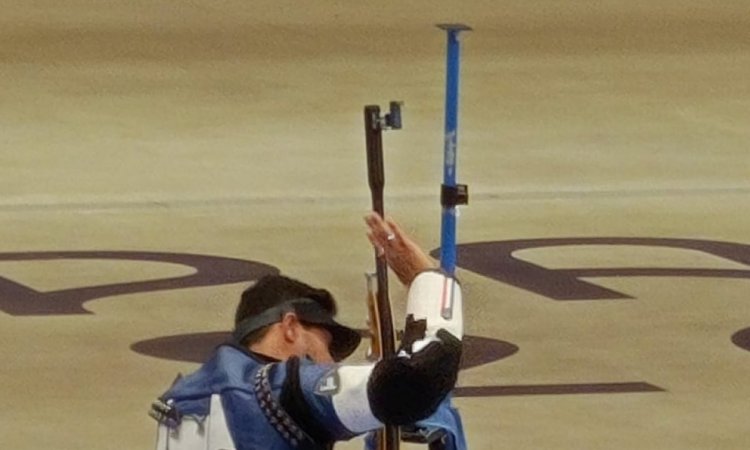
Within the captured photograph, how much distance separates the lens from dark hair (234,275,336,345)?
16.3ft

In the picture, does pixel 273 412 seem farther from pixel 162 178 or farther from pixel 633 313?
pixel 162 178

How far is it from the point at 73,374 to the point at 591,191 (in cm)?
564

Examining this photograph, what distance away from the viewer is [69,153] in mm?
16344

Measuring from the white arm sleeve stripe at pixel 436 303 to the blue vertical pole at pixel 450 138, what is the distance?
0.21m

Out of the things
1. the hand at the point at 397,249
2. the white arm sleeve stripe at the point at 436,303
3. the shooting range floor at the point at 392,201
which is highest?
the hand at the point at 397,249

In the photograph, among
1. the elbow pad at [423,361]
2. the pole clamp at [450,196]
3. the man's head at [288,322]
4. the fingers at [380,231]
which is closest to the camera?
the elbow pad at [423,361]

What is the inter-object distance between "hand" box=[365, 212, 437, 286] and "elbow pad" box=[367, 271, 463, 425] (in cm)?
11

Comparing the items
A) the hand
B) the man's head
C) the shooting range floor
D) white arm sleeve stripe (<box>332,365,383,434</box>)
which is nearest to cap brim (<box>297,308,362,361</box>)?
the man's head

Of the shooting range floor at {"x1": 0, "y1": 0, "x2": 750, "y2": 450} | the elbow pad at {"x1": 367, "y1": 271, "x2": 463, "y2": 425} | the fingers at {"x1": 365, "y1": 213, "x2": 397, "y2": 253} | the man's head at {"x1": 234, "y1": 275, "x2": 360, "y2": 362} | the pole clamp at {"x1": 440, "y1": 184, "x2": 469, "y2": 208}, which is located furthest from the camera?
the shooting range floor at {"x1": 0, "y1": 0, "x2": 750, "y2": 450}

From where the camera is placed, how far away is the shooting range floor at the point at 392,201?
9.97 meters

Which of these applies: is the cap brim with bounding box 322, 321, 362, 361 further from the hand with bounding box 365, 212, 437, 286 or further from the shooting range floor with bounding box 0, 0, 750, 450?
the shooting range floor with bounding box 0, 0, 750, 450

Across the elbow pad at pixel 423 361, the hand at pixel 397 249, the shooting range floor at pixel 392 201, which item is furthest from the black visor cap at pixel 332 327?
the shooting range floor at pixel 392 201

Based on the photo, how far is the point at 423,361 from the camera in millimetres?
4492

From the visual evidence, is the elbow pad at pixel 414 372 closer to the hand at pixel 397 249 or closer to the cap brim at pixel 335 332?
the hand at pixel 397 249
